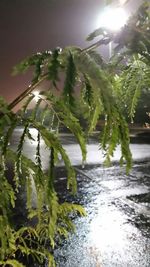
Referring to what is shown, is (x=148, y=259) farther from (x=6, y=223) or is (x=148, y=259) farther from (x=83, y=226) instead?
(x=6, y=223)

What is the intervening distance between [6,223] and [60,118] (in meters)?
0.65

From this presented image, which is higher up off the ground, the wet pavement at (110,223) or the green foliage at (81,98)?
the green foliage at (81,98)

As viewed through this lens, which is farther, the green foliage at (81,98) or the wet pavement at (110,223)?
the wet pavement at (110,223)

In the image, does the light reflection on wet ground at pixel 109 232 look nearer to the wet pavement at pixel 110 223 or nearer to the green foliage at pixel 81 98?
the wet pavement at pixel 110 223

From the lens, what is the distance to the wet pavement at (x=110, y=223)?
14.1 ft

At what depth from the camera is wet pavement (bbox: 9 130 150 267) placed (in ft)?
14.1

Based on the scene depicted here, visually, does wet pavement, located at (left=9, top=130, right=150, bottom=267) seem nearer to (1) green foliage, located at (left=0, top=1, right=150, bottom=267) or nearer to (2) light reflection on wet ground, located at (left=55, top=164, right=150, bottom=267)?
(2) light reflection on wet ground, located at (left=55, top=164, right=150, bottom=267)

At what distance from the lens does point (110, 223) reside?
18.5 feet

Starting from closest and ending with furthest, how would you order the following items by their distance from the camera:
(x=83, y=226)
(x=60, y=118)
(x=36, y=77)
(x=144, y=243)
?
(x=36, y=77) < (x=60, y=118) < (x=144, y=243) < (x=83, y=226)

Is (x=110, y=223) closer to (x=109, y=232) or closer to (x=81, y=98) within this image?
(x=109, y=232)

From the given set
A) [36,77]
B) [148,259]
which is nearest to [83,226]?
[148,259]

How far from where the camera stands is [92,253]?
4.46 meters

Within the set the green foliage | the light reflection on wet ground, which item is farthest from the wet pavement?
the green foliage

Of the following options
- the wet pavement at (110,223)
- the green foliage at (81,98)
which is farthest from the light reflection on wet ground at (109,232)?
the green foliage at (81,98)
